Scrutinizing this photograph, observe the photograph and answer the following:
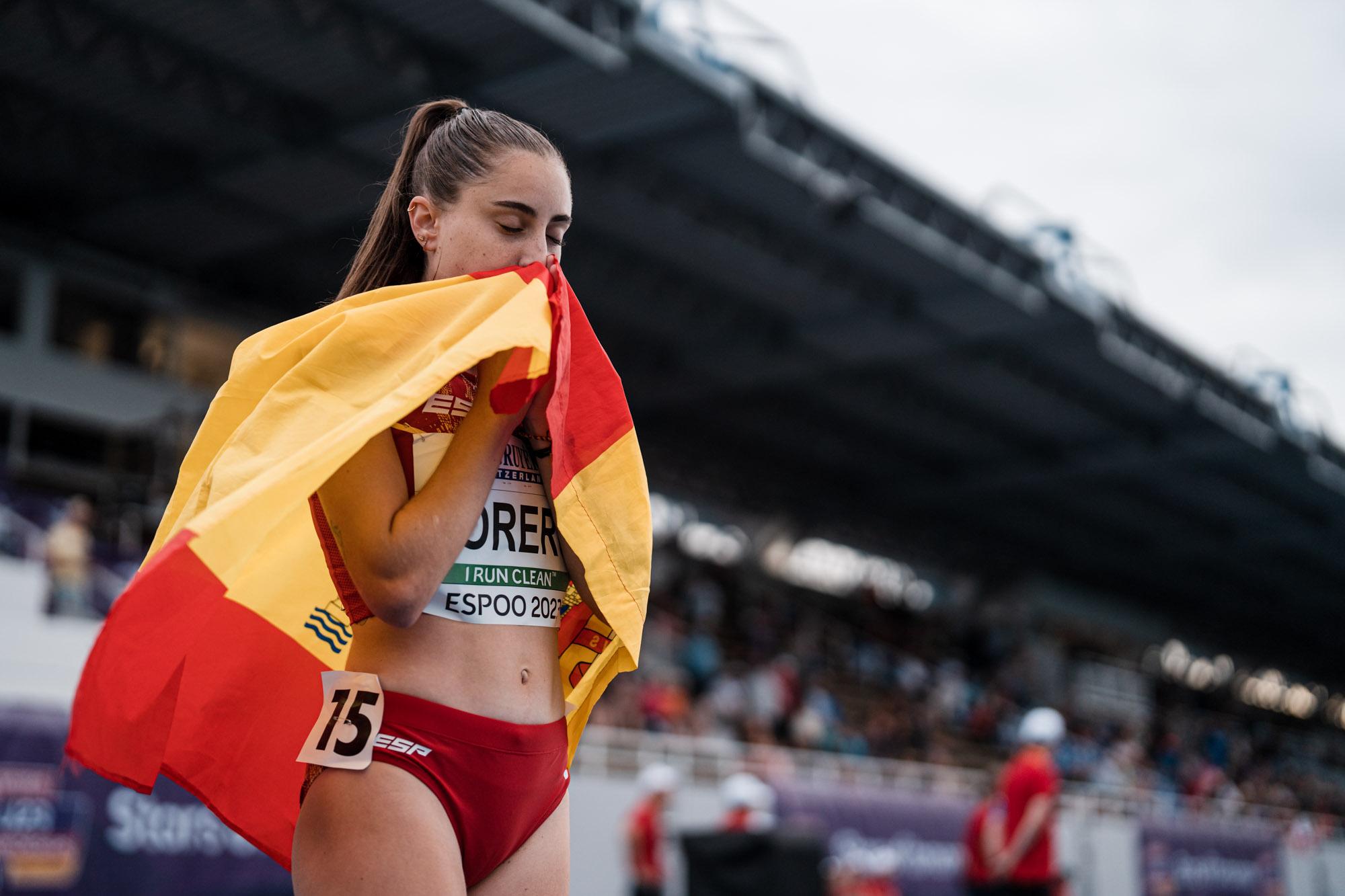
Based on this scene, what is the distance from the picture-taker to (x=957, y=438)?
83.3 feet

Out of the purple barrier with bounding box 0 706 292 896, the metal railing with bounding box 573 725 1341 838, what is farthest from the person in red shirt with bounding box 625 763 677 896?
the purple barrier with bounding box 0 706 292 896

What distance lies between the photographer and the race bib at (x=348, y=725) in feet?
5.66

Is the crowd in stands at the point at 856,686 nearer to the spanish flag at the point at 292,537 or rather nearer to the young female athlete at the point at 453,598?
the spanish flag at the point at 292,537

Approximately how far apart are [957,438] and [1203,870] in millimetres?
8843

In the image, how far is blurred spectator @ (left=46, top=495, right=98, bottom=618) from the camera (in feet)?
37.1

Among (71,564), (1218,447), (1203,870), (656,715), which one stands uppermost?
(1218,447)

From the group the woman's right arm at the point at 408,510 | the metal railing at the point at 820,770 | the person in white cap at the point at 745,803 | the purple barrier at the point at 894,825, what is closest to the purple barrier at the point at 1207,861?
the metal railing at the point at 820,770

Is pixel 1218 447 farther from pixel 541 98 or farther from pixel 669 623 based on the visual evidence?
pixel 541 98

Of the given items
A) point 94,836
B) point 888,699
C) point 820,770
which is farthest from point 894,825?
point 888,699

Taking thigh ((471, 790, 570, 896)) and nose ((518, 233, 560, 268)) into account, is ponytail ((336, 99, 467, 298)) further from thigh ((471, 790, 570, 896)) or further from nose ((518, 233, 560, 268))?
thigh ((471, 790, 570, 896))

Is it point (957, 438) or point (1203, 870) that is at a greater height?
point (957, 438)

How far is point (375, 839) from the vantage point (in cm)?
169

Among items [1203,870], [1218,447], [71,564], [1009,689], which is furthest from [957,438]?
[71,564]

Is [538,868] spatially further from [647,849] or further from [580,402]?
[647,849]
